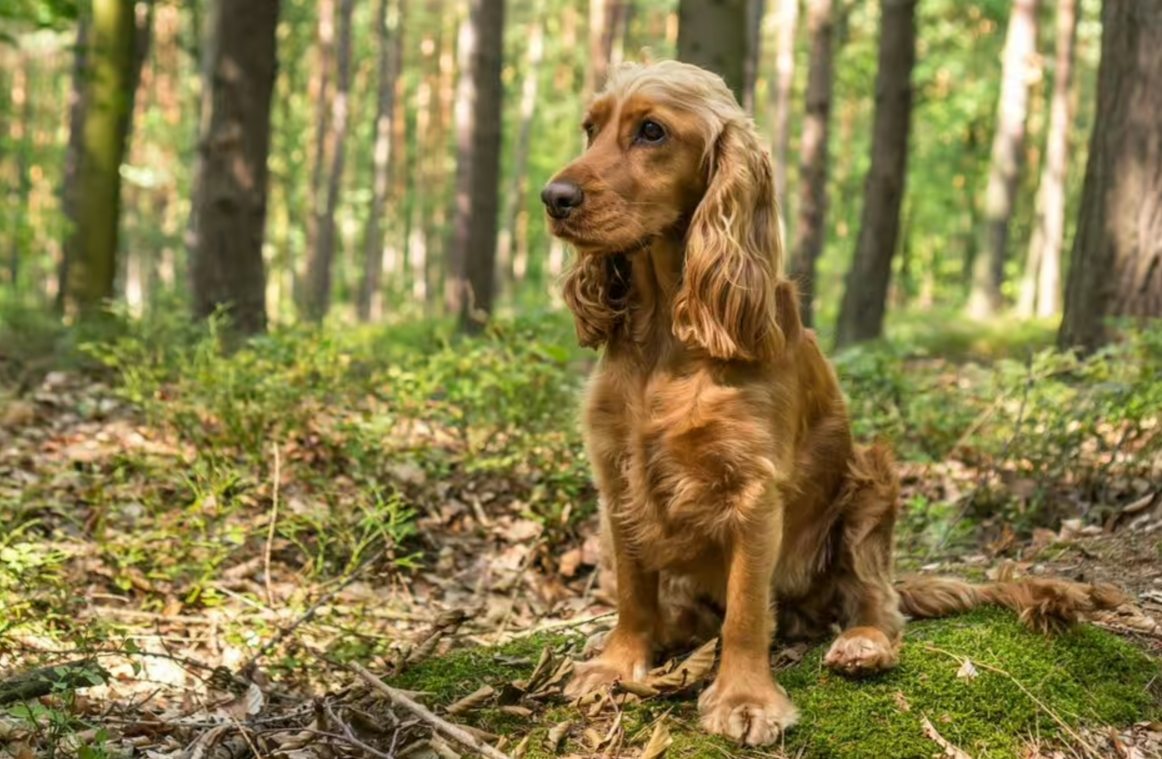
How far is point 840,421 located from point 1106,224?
13.9 feet

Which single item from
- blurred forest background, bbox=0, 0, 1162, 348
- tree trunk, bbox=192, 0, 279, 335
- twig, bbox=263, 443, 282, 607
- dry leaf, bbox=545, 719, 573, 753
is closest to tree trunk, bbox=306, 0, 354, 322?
blurred forest background, bbox=0, 0, 1162, 348

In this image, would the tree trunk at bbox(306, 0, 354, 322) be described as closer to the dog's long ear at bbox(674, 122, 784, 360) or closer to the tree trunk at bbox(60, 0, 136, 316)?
the tree trunk at bbox(60, 0, 136, 316)

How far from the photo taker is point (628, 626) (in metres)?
3.28

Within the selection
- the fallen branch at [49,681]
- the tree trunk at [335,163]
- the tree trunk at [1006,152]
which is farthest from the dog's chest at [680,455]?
the tree trunk at [335,163]

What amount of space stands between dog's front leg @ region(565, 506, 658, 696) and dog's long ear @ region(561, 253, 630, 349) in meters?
0.55

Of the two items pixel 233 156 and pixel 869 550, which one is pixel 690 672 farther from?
pixel 233 156

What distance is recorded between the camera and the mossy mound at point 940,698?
284cm

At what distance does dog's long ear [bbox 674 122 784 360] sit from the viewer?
2.92 m

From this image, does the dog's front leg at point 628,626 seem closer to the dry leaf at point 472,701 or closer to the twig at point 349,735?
the dry leaf at point 472,701

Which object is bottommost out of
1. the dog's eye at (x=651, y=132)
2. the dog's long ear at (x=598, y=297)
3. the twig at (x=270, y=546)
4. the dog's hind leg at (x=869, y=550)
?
the twig at (x=270, y=546)

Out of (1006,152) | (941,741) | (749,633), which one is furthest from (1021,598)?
(1006,152)

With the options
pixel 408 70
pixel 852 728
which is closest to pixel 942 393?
pixel 852 728

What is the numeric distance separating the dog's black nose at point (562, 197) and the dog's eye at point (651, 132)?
28 centimetres

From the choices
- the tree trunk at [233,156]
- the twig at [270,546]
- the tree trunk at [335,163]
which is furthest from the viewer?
the tree trunk at [335,163]
